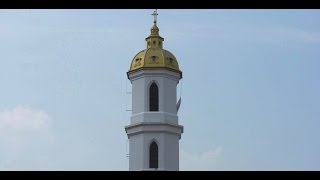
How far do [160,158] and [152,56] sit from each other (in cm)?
420

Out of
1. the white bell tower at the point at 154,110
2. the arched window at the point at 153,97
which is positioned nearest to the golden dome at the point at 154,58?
the white bell tower at the point at 154,110

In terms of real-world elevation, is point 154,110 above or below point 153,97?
below

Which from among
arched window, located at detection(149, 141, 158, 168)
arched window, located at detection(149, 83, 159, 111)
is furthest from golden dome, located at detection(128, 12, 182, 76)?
arched window, located at detection(149, 141, 158, 168)

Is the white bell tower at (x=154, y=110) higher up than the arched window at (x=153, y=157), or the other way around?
the white bell tower at (x=154, y=110)

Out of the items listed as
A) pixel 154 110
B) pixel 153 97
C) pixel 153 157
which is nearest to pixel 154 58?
pixel 153 97

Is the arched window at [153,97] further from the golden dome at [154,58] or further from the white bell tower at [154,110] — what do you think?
the golden dome at [154,58]

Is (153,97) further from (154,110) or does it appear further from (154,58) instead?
(154,58)

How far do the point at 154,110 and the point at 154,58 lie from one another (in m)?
2.12

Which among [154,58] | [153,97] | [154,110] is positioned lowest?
[154,110]

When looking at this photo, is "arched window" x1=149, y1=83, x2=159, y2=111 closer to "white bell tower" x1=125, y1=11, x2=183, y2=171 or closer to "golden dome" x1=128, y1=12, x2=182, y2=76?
"white bell tower" x1=125, y1=11, x2=183, y2=171

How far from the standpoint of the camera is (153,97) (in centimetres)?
3316

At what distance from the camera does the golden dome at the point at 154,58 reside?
33000 millimetres
